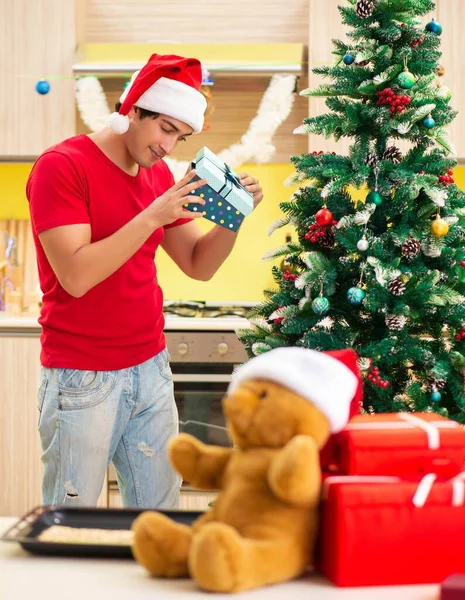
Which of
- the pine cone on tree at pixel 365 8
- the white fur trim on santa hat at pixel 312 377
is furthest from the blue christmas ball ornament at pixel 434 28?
the white fur trim on santa hat at pixel 312 377

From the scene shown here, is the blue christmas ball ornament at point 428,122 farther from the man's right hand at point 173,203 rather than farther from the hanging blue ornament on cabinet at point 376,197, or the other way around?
the man's right hand at point 173,203

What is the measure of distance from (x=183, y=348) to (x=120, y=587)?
2237 millimetres

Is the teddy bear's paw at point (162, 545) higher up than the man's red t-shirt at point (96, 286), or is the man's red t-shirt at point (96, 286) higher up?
the man's red t-shirt at point (96, 286)

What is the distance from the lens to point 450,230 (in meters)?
1.94

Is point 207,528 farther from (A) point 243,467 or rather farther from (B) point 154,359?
(B) point 154,359

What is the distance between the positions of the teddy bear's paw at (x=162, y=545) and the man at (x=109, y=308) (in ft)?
2.61

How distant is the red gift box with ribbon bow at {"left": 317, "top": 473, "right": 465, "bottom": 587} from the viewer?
982 mm

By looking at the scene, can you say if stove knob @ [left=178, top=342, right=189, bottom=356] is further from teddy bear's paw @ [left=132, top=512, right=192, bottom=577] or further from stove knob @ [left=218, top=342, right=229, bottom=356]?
teddy bear's paw @ [left=132, top=512, right=192, bottom=577]

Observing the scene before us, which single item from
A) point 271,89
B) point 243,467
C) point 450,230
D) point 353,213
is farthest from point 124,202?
point 271,89

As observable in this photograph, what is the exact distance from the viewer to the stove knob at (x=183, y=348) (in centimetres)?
323

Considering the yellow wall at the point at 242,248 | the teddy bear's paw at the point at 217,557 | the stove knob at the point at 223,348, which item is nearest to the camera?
the teddy bear's paw at the point at 217,557

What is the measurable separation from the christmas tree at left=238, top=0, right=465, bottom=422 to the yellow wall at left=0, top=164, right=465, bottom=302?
1767mm

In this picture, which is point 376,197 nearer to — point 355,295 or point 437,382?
point 355,295

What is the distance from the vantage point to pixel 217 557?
0.92 metres
